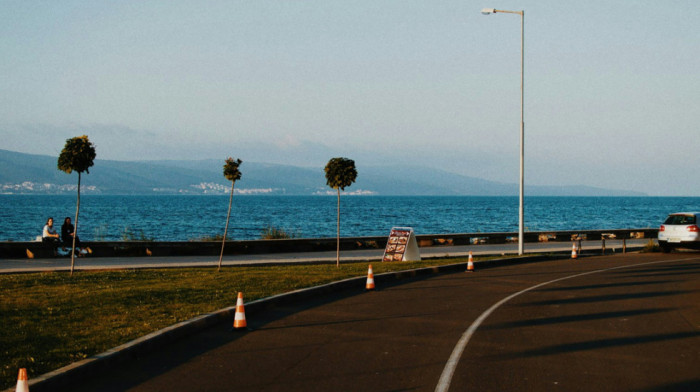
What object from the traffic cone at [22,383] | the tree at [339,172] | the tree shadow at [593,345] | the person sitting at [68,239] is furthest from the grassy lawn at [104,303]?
the person sitting at [68,239]

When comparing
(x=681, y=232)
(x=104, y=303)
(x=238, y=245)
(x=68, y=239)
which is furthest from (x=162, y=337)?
(x=681, y=232)

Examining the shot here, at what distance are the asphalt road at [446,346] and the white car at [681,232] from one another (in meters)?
14.3

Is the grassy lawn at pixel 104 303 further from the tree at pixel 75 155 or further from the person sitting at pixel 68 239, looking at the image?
the person sitting at pixel 68 239

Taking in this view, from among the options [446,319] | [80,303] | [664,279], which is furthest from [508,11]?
[80,303]

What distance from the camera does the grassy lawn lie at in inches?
331

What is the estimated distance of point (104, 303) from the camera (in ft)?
40.0

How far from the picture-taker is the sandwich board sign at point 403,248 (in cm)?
2331

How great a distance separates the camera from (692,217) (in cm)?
2870

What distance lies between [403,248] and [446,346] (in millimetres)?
14285

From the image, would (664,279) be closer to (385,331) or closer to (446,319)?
(446,319)

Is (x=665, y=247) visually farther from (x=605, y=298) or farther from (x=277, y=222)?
(x=277, y=222)

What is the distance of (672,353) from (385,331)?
3.85 meters

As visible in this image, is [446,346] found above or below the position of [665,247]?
below

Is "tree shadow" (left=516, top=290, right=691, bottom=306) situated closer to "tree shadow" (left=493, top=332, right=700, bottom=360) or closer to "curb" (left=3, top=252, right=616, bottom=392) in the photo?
"tree shadow" (left=493, top=332, right=700, bottom=360)
